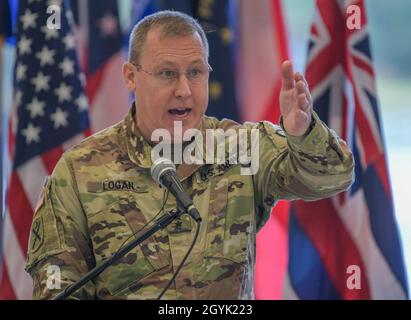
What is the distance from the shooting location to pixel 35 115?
4055mm

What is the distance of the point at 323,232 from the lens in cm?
418

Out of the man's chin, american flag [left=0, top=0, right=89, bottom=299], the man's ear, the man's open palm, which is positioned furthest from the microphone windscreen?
american flag [left=0, top=0, right=89, bottom=299]

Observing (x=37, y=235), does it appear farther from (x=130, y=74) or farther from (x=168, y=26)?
(x=168, y=26)

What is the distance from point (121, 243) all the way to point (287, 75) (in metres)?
0.75

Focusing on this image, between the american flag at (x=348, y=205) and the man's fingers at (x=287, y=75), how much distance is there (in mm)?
1951

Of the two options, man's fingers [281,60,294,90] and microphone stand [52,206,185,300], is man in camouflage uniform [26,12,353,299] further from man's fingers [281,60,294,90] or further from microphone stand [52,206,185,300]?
microphone stand [52,206,185,300]

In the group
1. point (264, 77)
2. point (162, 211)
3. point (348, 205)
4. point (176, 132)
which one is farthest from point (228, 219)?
point (264, 77)

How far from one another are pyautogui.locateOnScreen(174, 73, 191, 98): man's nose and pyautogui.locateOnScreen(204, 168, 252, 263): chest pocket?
0.97 ft

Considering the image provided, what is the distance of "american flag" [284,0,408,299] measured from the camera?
4070mm

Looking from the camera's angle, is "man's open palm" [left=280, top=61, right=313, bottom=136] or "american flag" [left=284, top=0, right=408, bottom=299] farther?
"american flag" [left=284, top=0, right=408, bottom=299]

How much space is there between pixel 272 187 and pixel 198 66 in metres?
0.45

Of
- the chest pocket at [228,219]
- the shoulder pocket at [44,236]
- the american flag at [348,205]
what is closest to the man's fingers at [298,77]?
the chest pocket at [228,219]
